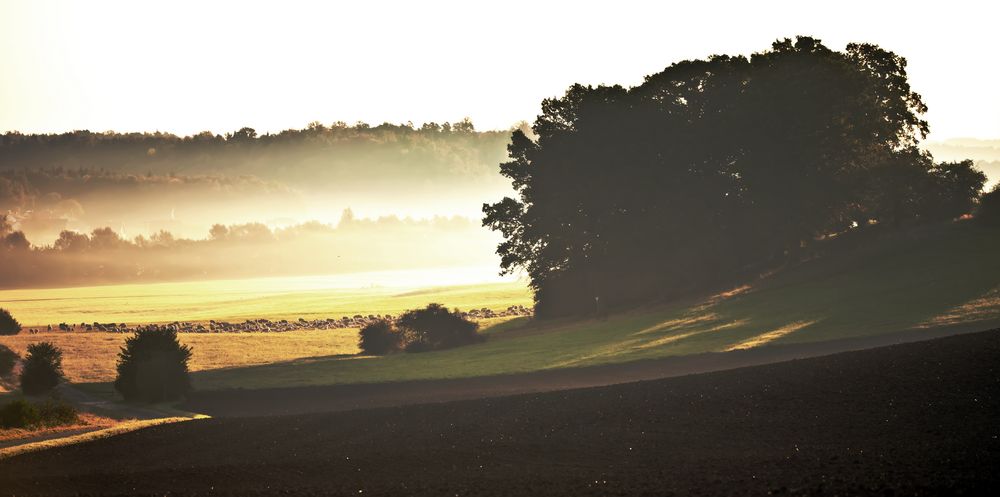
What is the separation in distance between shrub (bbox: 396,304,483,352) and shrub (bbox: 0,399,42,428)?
35.5m

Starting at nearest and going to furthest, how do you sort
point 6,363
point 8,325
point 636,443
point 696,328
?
point 636,443, point 6,363, point 696,328, point 8,325

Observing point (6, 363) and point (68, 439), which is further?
point (6, 363)

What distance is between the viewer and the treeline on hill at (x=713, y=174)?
286 feet

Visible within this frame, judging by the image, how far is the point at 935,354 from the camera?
36250mm

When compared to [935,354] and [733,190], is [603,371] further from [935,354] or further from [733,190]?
[733,190]

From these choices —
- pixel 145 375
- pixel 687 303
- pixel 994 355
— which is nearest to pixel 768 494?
pixel 994 355

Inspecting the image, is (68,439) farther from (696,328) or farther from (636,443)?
(696,328)

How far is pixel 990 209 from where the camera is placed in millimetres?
86812

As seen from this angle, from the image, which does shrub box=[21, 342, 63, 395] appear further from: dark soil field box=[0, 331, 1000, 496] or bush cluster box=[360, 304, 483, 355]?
bush cluster box=[360, 304, 483, 355]

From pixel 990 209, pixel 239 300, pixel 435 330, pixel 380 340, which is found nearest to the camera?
pixel 380 340

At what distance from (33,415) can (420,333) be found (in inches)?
1455

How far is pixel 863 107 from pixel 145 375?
6052 centimetres

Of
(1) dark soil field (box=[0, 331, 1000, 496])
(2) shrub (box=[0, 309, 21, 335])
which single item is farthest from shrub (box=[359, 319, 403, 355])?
(2) shrub (box=[0, 309, 21, 335])

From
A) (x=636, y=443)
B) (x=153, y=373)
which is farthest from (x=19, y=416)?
(x=636, y=443)
